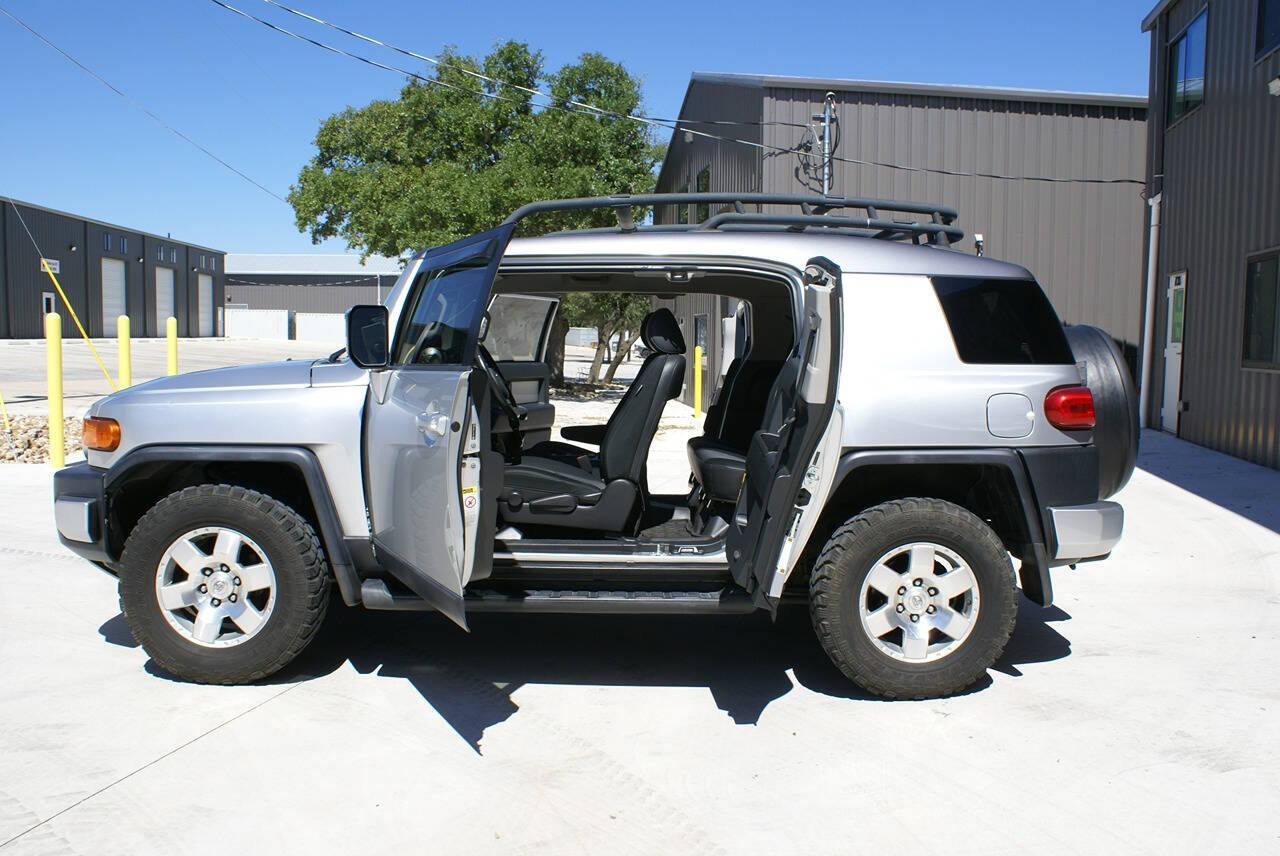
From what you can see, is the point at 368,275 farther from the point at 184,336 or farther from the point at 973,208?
the point at 973,208

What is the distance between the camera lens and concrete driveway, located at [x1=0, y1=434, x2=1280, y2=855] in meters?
3.07

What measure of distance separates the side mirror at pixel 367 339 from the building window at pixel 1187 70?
12.3 metres

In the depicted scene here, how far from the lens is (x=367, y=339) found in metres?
3.89

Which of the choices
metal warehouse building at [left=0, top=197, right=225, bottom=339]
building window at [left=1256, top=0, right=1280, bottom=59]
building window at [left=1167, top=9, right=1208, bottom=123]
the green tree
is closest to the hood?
building window at [left=1256, top=0, right=1280, bottom=59]

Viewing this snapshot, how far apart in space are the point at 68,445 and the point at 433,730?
9920 millimetres

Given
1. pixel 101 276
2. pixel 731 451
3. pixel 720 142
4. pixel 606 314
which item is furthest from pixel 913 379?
pixel 101 276

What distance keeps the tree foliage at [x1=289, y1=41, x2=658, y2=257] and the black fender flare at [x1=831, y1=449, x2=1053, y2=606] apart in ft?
54.8

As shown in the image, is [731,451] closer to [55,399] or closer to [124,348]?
[55,399]

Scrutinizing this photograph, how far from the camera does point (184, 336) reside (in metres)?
57.9

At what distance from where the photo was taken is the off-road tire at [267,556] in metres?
3.99

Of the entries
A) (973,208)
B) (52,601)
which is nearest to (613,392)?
(973,208)

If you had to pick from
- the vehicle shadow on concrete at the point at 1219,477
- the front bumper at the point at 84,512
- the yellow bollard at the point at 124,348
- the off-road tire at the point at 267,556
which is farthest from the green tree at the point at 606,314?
the off-road tire at the point at 267,556

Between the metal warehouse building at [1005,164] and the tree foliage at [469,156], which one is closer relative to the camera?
the metal warehouse building at [1005,164]

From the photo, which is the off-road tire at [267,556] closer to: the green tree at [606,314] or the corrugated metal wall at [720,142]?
the corrugated metal wall at [720,142]
